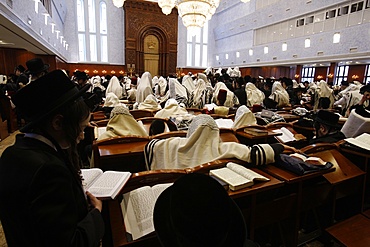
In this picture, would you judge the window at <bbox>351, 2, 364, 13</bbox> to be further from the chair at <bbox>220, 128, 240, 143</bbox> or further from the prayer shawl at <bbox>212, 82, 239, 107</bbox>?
the chair at <bbox>220, 128, 240, 143</bbox>

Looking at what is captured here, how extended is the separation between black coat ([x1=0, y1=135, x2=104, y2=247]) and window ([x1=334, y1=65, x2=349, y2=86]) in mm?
18298

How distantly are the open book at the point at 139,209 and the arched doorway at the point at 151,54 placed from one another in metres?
19.3

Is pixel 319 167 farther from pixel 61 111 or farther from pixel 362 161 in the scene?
pixel 61 111

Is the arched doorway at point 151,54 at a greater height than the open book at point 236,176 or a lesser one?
greater

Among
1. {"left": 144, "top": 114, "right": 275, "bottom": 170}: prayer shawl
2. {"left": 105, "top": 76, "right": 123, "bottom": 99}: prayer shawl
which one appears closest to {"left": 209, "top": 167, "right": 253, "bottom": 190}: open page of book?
{"left": 144, "top": 114, "right": 275, "bottom": 170}: prayer shawl

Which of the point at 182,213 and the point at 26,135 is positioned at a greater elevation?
the point at 26,135

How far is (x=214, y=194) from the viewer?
2.99 ft

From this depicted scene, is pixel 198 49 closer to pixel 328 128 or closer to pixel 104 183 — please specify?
pixel 328 128

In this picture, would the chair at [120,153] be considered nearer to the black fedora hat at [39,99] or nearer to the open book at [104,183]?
the open book at [104,183]

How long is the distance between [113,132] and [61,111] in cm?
178

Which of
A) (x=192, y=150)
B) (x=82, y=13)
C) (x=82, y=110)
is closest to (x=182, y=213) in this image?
(x=82, y=110)

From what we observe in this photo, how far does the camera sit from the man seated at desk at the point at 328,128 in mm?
2812

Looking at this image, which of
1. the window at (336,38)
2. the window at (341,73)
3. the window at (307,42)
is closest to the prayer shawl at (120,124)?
the window at (336,38)

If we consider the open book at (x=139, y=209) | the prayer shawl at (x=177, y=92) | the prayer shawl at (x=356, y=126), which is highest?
the prayer shawl at (x=177, y=92)
